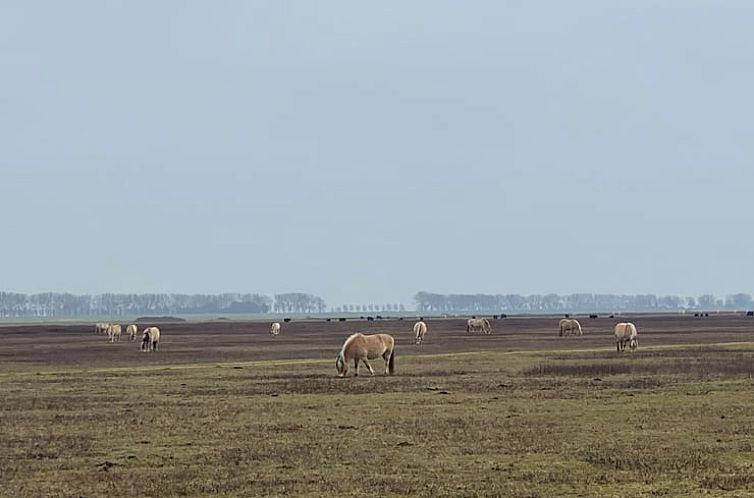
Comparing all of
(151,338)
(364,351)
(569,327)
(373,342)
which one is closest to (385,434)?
(364,351)

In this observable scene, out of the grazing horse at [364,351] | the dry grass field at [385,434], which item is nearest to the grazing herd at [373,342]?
the grazing horse at [364,351]

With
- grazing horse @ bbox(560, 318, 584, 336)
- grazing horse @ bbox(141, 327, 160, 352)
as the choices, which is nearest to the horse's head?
grazing horse @ bbox(141, 327, 160, 352)

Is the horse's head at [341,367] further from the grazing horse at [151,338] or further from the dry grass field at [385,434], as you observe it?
the grazing horse at [151,338]

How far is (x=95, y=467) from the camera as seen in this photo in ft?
48.6

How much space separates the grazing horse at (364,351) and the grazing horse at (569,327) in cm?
4187

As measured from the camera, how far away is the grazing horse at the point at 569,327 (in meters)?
74.3

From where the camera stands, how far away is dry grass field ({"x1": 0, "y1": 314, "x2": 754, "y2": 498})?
527 inches

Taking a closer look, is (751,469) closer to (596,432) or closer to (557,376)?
(596,432)

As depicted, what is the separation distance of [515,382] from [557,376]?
8.88ft

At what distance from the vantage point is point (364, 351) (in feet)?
108

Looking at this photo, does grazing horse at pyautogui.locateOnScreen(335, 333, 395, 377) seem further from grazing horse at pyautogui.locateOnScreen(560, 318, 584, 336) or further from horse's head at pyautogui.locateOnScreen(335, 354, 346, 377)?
grazing horse at pyautogui.locateOnScreen(560, 318, 584, 336)

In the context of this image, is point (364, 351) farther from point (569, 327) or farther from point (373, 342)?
point (569, 327)

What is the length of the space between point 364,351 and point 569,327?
44741 millimetres

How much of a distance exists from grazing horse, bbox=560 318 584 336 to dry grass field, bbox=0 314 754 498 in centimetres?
4049
